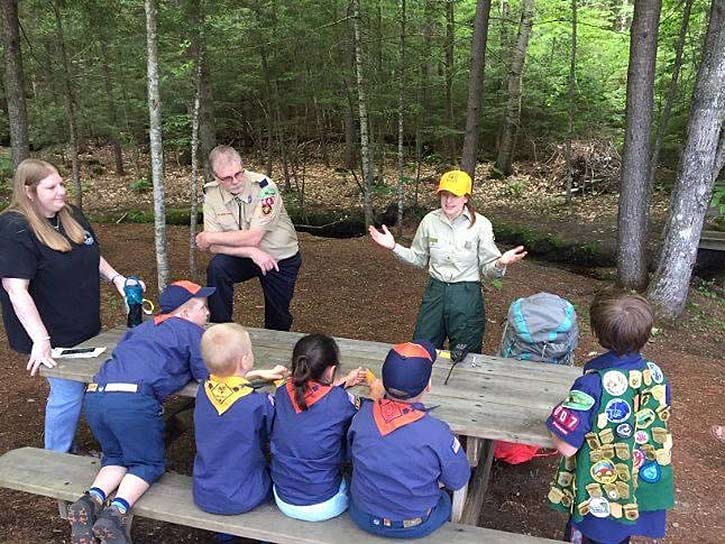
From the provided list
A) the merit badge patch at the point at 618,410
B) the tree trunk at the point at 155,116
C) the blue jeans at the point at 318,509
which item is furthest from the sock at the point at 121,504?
the tree trunk at the point at 155,116

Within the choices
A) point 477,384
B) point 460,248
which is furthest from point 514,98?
point 477,384

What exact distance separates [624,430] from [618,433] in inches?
1.1

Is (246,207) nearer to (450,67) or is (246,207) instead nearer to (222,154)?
(222,154)

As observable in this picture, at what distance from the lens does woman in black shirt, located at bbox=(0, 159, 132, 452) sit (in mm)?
3107

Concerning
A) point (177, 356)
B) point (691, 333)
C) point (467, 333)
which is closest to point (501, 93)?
point (691, 333)

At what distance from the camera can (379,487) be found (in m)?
2.39

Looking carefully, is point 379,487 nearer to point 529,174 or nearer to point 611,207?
point 611,207

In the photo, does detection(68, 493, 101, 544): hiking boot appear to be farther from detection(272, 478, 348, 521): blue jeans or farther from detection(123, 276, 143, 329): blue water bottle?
detection(123, 276, 143, 329): blue water bottle

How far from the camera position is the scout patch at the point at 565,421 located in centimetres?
252

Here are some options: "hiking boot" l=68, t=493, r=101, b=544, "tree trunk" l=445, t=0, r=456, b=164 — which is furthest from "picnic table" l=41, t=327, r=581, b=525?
"tree trunk" l=445, t=0, r=456, b=164

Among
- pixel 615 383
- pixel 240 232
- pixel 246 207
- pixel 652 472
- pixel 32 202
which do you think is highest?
pixel 32 202

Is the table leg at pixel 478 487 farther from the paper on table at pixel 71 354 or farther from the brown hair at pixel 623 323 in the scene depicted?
the paper on table at pixel 71 354

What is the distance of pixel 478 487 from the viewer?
3.38 m

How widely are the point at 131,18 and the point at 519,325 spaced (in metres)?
8.88
